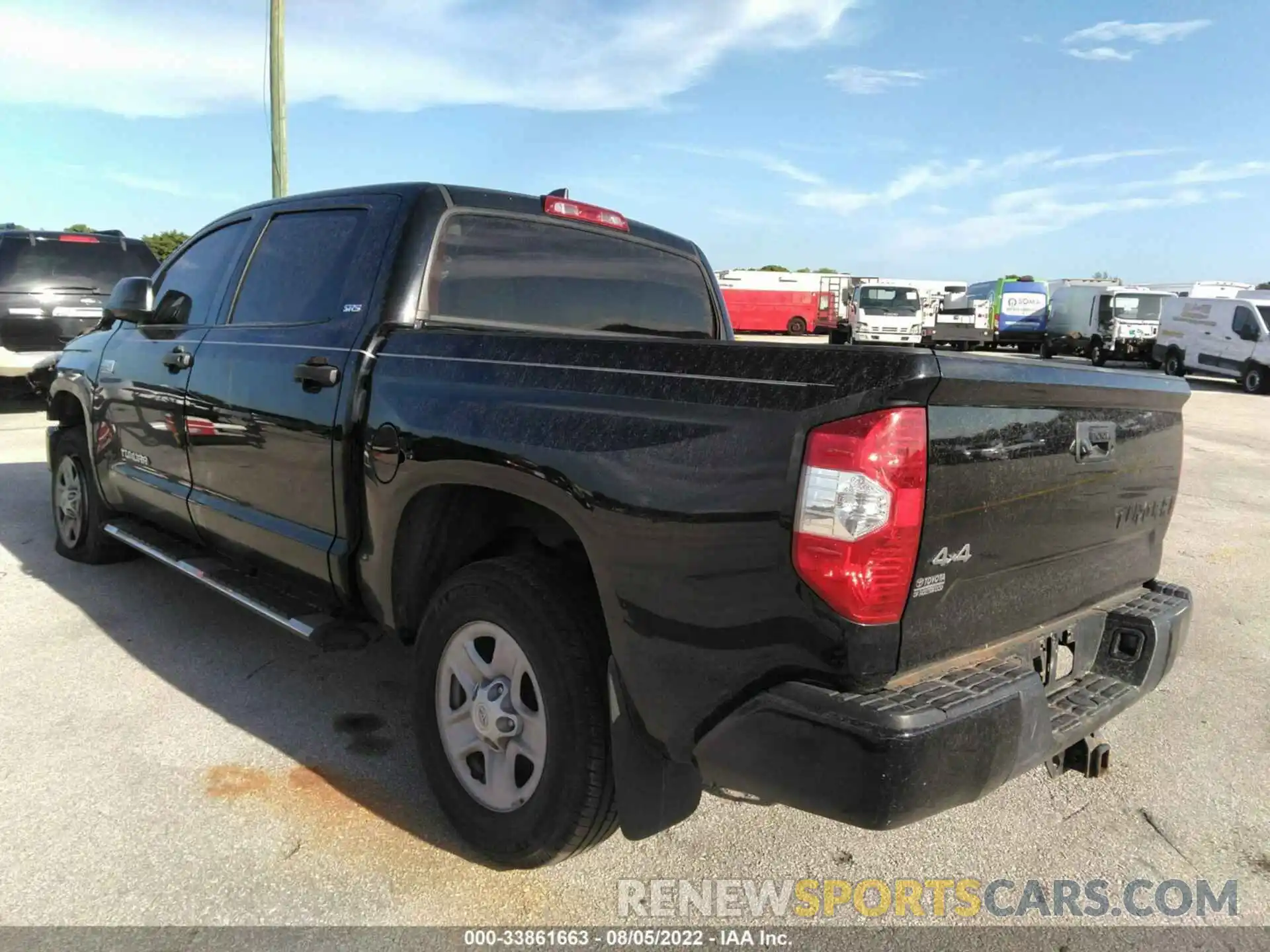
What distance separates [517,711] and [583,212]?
2.18m

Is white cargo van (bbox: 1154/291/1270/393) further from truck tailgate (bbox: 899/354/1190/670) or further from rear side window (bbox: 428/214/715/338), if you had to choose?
truck tailgate (bbox: 899/354/1190/670)

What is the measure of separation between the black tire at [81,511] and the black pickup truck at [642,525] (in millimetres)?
1749

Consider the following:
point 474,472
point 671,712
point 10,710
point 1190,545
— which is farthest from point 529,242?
point 1190,545

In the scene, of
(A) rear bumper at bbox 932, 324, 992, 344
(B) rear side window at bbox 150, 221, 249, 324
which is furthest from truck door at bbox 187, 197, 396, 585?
(A) rear bumper at bbox 932, 324, 992, 344

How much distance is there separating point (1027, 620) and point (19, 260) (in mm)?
11840

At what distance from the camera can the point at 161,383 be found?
4406 millimetres

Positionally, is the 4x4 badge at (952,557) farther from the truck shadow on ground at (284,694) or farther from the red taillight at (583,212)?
the red taillight at (583,212)

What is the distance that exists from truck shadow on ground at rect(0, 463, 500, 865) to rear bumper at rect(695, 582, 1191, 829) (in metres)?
1.21

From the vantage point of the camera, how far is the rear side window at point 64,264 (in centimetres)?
1077

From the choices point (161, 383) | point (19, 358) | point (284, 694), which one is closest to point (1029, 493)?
point (284, 694)

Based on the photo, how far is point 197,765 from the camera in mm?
3336

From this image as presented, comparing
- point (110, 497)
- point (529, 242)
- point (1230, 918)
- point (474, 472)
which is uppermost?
point (529, 242)

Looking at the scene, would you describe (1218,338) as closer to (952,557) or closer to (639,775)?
(952,557)

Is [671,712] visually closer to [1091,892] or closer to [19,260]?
[1091,892]
